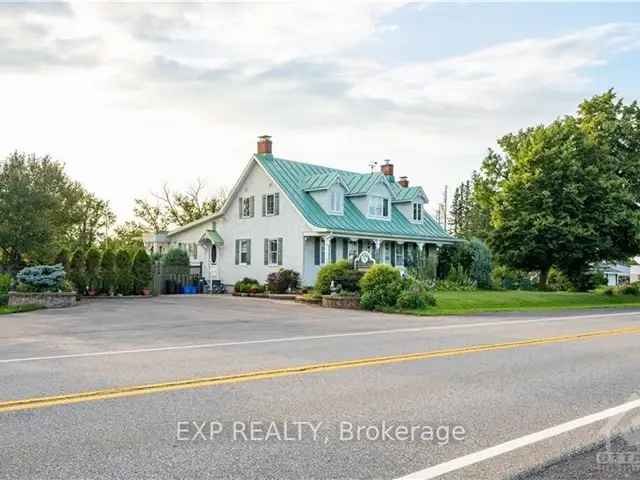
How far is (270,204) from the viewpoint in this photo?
36375 millimetres

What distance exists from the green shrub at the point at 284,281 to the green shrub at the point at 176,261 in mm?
7012

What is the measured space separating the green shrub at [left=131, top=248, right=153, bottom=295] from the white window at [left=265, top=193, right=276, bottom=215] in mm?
7075

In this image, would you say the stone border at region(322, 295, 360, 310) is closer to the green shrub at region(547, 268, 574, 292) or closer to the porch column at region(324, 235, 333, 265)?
Answer: the porch column at region(324, 235, 333, 265)

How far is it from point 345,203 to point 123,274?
43.1ft

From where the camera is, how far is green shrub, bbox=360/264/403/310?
2394 centimetres

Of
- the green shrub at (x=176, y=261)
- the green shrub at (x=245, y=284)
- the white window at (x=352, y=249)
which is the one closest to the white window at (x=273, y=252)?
the green shrub at (x=245, y=284)

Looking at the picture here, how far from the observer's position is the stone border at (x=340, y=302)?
24922mm

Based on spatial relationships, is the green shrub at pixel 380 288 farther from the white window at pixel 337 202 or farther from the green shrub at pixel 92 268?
the green shrub at pixel 92 268

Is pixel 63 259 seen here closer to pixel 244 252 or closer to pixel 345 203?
pixel 244 252

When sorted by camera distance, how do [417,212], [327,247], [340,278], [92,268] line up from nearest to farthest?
[340,278] → [92,268] → [327,247] → [417,212]

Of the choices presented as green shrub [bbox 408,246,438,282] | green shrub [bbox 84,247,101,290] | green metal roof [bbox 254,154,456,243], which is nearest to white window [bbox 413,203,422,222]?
green metal roof [bbox 254,154,456,243]

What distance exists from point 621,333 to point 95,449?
1409cm

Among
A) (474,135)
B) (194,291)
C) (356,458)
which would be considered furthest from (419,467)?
(194,291)

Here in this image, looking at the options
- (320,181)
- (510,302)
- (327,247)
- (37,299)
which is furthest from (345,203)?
(37,299)
